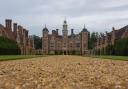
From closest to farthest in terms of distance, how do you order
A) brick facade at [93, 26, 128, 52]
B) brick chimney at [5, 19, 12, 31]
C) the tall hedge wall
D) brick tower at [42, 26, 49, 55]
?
the tall hedge wall → brick facade at [93, 26, 128, 52] → brick chimney at [5, 19, 12, 31] → brick tower at [42, 26, 49, 55]

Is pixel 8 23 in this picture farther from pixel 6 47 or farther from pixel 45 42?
pixel 6 47

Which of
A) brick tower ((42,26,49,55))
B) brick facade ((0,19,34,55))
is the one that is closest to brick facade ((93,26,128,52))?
brick tower ((42,26,49,55))

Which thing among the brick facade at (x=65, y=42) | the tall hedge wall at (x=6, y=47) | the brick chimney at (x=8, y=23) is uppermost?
the brick chimney at (x=8, y=23)

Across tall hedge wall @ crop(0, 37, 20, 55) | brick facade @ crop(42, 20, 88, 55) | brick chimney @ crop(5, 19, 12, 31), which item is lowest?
tall hedge wall @ crop(0, 37, 20, 55)

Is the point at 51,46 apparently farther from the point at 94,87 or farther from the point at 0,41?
the point at 94,87

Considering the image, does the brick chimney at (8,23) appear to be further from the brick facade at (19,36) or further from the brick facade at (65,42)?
the brick facade at (65,42)

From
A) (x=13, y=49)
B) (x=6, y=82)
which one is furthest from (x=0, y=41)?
(x=6, y=82)

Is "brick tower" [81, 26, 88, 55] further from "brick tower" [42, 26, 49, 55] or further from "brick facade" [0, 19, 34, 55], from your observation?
"brick facade" [0, 19, 34, 55]

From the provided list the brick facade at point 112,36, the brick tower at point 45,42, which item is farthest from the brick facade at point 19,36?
the brick facade at point 112,36

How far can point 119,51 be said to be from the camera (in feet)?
227

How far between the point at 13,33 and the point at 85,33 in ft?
100

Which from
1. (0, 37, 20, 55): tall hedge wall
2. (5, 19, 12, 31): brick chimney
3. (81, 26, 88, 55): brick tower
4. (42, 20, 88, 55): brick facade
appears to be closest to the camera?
(0, 37, 20, 55): tall hedge wall

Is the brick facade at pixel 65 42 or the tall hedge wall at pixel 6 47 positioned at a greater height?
the brick facade at pixel 65 42

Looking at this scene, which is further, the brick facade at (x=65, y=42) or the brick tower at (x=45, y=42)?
the brick facade at (x=65, y=42)
